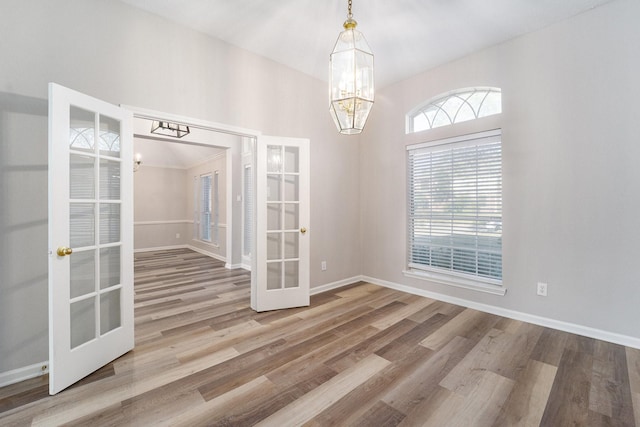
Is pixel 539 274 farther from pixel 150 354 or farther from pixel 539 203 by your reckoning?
pixel 150 354

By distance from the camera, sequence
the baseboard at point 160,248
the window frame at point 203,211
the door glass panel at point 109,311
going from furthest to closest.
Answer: the baseboard at point 160,248 < the window frame at point 203,211 < the door glass panel at point 109,311

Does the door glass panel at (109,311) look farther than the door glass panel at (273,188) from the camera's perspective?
No

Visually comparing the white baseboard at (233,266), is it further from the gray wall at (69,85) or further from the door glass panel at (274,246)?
the gray wall at (69,85)

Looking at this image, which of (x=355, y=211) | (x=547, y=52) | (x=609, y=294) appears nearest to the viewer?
(x=609, y=294)

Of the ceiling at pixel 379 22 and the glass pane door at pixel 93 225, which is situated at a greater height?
the ceiling at pixel 379 22

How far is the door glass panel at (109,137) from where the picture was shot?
2.20 meters

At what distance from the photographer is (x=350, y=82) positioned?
1893 millimetres

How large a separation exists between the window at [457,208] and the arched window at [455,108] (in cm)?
29

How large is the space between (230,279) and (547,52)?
17.1 ft

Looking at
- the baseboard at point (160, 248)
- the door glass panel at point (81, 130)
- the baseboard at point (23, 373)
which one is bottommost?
the baseboard at point (23, 373)

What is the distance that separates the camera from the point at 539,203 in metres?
2.87

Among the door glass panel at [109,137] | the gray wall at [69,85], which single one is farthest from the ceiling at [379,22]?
the door glass panel at [109,137]

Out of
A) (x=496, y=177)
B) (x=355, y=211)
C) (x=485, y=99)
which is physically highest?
(x=485, y=99)

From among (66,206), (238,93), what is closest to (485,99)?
(238,93)
